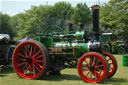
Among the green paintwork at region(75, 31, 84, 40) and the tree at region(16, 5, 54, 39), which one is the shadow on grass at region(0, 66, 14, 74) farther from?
the tree at region(16, 5, 54, 39)

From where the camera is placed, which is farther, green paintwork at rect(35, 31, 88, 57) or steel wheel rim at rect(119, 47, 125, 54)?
steel wheel rim at rect(119, 47, 125, 54)

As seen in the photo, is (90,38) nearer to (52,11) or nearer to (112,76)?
(112,76)

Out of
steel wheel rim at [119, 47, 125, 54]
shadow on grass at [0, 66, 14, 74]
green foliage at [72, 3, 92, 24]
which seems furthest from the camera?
green foliage at [72, 3, 92, 24]

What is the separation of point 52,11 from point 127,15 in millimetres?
27359

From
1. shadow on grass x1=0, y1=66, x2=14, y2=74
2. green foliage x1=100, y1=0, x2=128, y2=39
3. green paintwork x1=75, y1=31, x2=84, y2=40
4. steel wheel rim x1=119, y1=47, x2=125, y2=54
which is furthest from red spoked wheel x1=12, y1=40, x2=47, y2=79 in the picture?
green foliage x1=100, y1=0, x2=128, y2=39

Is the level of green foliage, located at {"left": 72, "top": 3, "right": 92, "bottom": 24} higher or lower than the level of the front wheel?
higher

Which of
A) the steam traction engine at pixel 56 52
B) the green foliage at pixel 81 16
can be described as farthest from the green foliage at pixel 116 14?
the steam traction engine at pixel 56 52

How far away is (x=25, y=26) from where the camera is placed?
143ft

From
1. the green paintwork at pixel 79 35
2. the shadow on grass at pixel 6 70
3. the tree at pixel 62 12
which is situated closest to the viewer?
the green paintwork at pixel 79 35

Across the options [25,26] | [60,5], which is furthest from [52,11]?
[25,26]

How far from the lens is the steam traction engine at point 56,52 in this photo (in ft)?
20.8

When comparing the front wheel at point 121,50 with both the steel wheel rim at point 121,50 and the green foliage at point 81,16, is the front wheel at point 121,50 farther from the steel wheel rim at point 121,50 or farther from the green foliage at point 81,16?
the green foliage at point 81,16

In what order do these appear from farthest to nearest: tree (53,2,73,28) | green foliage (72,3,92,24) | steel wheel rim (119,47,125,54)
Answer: tree (53,2,73,28) < green foliage (72,3,92,24) < steel wheel rim (119,47,125,54)

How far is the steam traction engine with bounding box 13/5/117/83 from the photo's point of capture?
20.8ft
